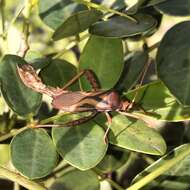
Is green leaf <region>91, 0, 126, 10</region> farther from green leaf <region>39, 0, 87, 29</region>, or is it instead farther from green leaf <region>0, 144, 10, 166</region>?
green leaf <region>0, 144, 10, 166</region>

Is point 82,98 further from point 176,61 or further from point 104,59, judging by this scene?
point 176,61

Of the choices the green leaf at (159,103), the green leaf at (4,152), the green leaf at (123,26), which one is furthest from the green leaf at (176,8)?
the green leaf at (4,152)

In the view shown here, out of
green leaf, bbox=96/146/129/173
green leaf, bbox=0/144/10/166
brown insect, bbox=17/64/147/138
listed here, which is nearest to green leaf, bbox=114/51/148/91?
brown insect, bbox=17/64/147/138

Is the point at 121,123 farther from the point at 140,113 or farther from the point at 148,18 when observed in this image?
the point at 148,18

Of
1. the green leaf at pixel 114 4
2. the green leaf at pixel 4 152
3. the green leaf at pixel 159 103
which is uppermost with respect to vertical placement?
the green leaf at pixel 114 4

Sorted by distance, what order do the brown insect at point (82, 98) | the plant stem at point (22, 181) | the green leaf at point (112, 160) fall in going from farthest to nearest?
1. the green leaf at point (112, 160)
2. the brown insect at point (82, 98)
3. the plant stem at point (22, 181)

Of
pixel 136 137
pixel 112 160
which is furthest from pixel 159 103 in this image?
pixel 112 160

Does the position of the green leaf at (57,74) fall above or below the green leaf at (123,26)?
below

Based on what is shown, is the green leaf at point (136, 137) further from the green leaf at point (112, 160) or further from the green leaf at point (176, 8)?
the green leaf at point (176, 8)
